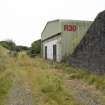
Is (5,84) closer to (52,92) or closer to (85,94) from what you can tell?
(52,92)

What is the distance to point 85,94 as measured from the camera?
11781 millimetres

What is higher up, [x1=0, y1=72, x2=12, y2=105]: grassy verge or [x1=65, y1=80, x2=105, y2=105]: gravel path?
[x1=0, y1=72, x2=12, y2=105]: grassy verge

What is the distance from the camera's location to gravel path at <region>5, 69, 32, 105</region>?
9679 mm

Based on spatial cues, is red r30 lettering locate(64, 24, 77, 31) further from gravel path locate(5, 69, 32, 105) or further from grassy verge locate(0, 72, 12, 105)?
gravel path locate(5, 69, 32, 105)

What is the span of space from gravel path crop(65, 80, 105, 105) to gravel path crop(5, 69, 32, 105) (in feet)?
5.33

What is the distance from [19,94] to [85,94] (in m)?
2.44

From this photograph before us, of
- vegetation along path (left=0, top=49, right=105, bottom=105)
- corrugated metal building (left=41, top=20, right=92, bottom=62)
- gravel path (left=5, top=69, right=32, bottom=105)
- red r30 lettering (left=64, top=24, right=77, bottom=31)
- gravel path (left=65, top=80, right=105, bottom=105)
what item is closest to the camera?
gravel path (left=5, top=69, right=32, bottom=105)

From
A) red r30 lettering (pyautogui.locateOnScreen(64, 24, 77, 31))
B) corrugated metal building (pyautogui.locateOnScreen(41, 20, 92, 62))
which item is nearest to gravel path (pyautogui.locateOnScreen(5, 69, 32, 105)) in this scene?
corrugated metal building (pyautogui.locateOnScreen(41, 20, 92, 62))

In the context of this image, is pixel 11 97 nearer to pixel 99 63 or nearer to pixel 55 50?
pixel 99 63

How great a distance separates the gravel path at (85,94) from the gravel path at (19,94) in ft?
5.33

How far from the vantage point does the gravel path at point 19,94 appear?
9.68 m

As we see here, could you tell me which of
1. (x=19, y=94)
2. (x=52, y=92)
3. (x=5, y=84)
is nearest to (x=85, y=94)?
(x=52, y=92)

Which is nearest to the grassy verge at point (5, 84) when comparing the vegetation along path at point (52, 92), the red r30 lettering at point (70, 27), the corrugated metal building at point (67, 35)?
the vegetation along path at point (52, 92)

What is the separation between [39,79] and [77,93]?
274 centimetres
